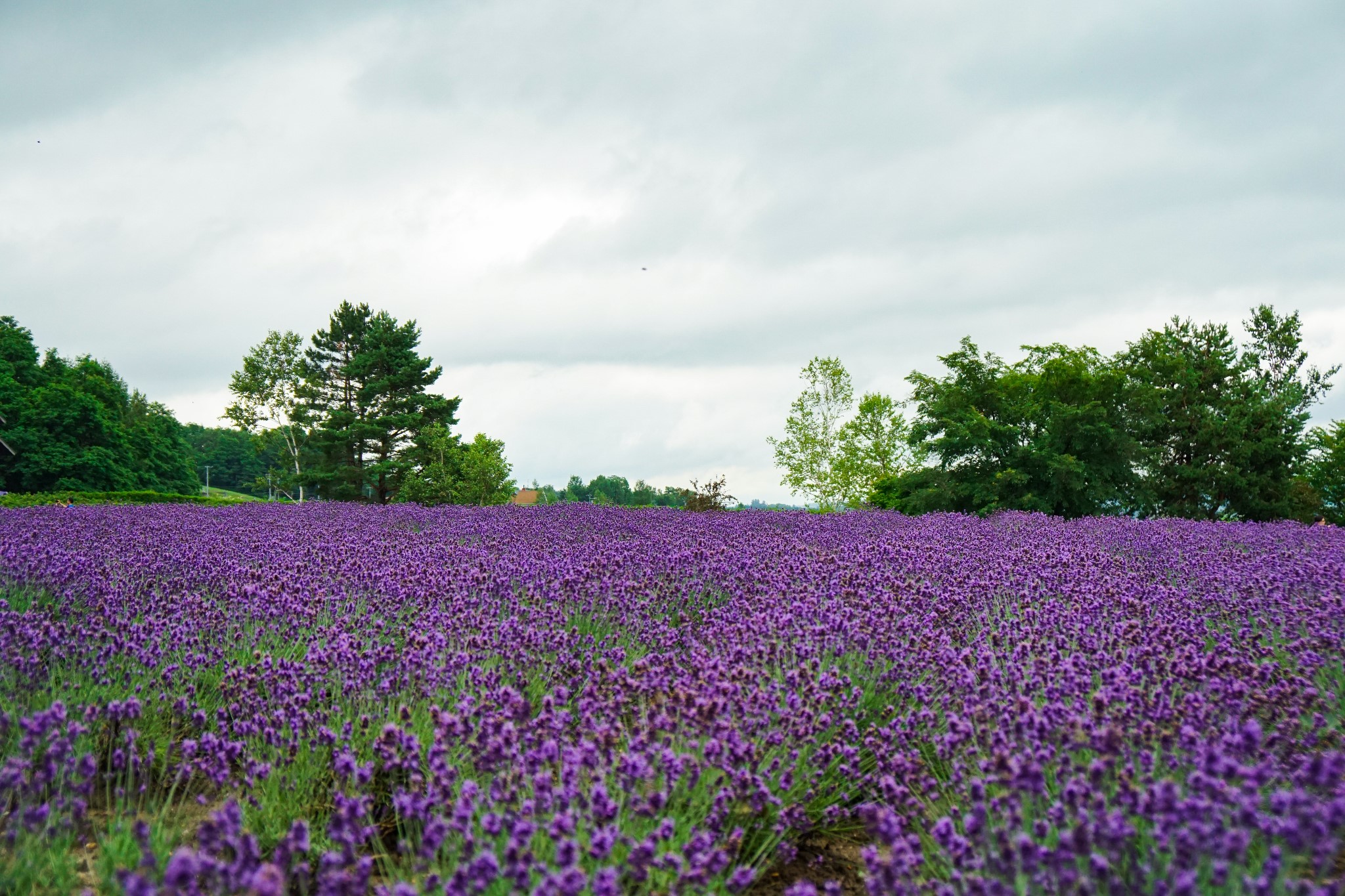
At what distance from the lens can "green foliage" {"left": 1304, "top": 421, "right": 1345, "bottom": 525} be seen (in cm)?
2248

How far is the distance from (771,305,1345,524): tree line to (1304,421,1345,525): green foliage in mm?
48

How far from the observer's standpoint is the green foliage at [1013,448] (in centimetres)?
1841

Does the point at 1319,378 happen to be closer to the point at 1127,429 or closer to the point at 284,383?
the point at 1127,429

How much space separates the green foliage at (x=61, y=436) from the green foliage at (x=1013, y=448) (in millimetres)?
27209

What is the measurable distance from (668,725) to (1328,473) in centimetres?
2803

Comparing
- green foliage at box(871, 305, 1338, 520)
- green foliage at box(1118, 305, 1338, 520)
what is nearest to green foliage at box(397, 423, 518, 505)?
green foliage at box(871, 305, 1338, 520)

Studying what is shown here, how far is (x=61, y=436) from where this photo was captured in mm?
29688

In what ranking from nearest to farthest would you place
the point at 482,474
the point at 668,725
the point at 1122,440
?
the point at 668,725, the point at 1122,440, the point at 482,474

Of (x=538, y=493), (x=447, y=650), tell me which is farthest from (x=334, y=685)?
(x=538, y=493)

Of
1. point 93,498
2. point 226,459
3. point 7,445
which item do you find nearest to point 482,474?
→ point 93,498

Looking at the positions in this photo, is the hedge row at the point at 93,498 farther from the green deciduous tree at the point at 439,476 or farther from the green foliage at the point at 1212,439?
the green foliage at the point at 1212,439

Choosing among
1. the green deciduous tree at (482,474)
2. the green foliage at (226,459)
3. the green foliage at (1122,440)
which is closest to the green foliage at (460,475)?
the green deciduous tree at (482,474)

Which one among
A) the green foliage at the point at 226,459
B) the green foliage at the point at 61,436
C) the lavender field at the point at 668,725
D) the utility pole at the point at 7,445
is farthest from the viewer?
the green foliage at the point at 226,459

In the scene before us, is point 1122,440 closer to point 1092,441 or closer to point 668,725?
point 1092,441
